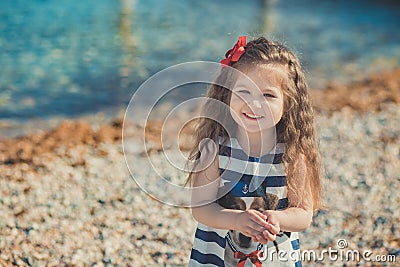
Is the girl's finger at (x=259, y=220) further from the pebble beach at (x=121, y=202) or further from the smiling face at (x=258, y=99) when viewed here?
the pebble beach at (x=121, y=202)

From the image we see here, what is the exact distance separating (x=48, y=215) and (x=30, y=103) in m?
3.29

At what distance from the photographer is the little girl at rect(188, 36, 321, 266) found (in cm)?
255

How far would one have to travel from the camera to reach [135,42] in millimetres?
9805

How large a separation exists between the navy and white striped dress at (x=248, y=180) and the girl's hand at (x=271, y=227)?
201 millimetres

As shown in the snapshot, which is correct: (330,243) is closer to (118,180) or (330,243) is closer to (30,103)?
(118,180)

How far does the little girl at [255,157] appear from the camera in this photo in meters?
2.55

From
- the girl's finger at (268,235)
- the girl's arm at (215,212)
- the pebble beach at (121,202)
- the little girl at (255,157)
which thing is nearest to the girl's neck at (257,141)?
the little girl at (255,157)

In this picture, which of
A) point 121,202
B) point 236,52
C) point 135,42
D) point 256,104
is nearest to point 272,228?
point 256,104

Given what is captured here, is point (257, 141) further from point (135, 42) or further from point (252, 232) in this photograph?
point (135, 42)

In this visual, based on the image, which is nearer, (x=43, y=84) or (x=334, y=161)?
(x=334, y=161)

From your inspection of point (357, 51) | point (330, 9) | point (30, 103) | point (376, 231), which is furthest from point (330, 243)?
point (330, 9)

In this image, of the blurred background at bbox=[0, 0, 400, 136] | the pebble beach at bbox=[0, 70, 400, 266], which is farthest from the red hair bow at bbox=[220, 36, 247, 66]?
the blurred background at bbox=[0, 0, 400, 136]

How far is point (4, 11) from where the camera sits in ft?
37.5

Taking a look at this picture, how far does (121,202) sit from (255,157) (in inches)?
76.7
